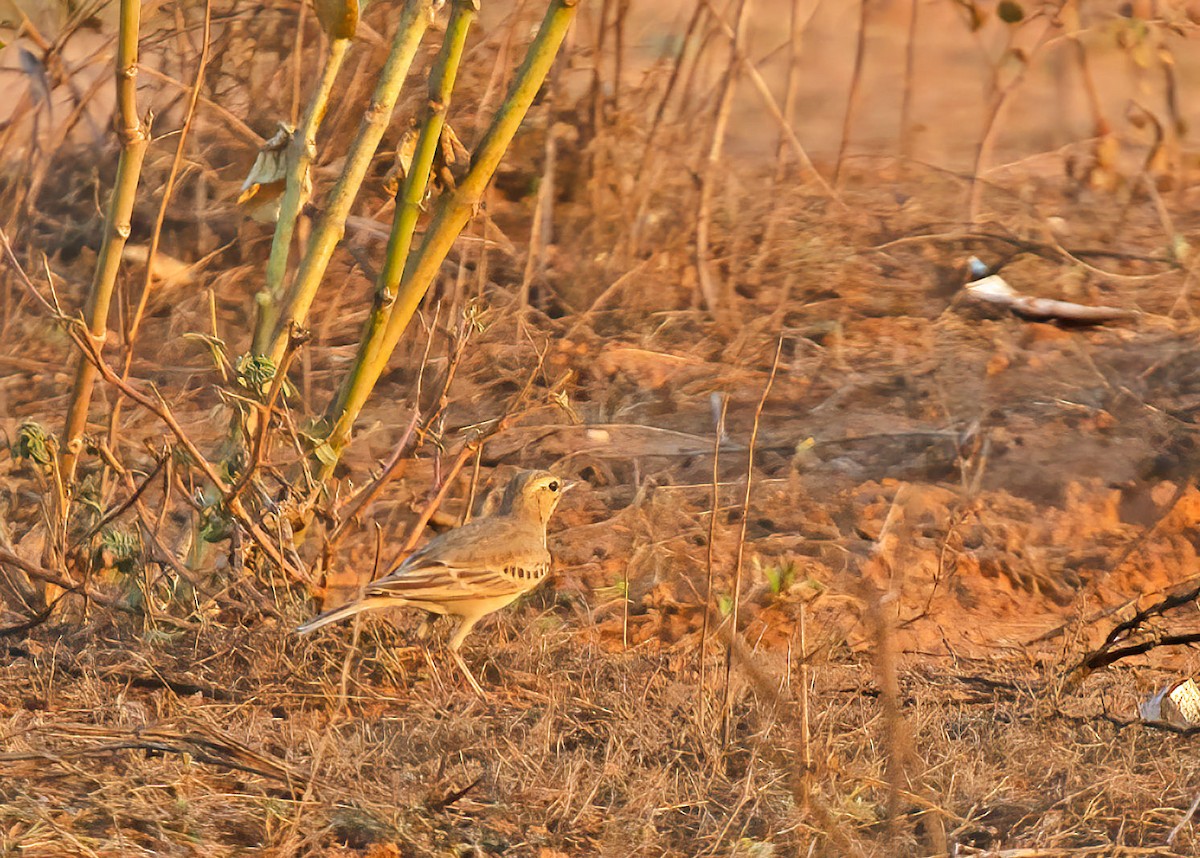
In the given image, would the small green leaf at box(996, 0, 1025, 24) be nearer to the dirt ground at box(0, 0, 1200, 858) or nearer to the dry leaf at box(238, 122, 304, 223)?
the dirt ground at box(0, 0, 1200, 858)

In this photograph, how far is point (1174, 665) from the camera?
4.34m

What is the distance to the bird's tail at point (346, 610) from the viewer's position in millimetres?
3633

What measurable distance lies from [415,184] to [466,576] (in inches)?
41.1

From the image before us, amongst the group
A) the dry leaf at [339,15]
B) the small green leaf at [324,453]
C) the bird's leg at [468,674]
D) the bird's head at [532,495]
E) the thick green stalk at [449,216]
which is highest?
the dry leaf at [339,15]

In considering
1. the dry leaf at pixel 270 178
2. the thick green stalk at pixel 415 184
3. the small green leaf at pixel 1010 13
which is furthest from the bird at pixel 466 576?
the small green leaf at pixel 1010 13

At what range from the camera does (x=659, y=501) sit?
5.04m

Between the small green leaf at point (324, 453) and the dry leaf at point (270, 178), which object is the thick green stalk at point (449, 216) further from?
the dry leaf at point (270, 178)

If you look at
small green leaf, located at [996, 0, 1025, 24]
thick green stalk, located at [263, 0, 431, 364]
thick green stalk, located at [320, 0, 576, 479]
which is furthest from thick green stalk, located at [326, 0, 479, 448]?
small green leaf, located at [996, 0, 1025, 24]

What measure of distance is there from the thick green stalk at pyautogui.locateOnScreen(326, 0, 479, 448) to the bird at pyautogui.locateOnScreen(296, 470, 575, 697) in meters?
0.54

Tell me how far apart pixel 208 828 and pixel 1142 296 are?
4849 millimetres

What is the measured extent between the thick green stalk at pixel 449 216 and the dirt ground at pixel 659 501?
0.17m

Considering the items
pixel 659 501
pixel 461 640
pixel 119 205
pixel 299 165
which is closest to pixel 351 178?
pixel 299 165

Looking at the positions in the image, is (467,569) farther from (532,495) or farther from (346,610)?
(532,495)

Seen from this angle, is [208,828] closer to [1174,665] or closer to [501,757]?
[501,757]
